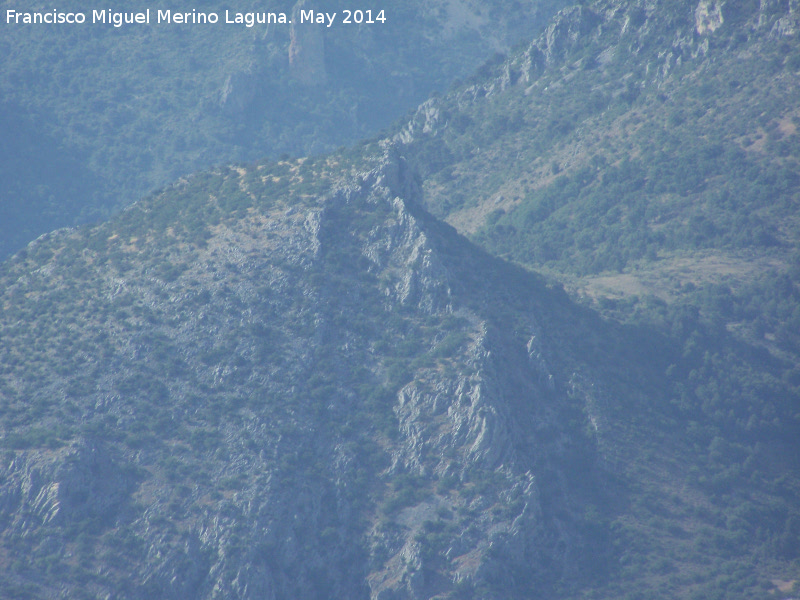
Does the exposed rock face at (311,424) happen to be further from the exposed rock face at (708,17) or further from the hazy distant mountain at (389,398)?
the exposed rock face at (708,17)

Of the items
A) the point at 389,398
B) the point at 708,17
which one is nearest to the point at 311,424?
the point at 389,398

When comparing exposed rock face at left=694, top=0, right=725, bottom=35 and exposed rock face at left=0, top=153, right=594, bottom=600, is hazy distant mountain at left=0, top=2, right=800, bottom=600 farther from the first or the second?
exposed rock face at left=694, top=0, right=725, bottom=35

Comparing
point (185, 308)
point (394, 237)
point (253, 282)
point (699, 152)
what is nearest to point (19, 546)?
point (185, 308)

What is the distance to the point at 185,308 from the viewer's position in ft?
317

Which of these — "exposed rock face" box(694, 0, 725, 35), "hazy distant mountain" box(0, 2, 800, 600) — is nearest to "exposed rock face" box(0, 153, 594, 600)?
"hazy distant mountain" box(0, 2, 800, 600)

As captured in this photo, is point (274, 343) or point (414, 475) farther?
point (274, 343)

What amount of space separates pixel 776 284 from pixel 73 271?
282 feet

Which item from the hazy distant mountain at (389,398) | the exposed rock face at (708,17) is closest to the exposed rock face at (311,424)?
the hazy distant mountain at (389,398)

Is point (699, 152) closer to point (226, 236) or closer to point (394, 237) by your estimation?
point (394, 237)

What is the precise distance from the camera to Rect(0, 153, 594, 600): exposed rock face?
262 ft

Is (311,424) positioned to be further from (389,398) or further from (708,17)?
(708,17)

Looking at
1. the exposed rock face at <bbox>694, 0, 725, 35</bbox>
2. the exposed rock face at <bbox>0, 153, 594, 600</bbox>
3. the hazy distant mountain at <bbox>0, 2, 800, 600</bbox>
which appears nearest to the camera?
the exposed rock face at <bbox>0, 153, 594, 600</bbox>

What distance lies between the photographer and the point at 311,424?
3573 inches

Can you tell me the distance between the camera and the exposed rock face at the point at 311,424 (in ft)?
262
